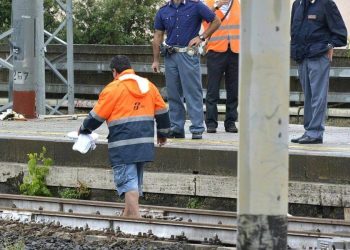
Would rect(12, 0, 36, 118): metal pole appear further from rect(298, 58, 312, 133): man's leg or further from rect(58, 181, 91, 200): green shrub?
rect(298, 58, 312, 133): man's leg

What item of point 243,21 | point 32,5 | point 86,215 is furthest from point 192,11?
point 243,21

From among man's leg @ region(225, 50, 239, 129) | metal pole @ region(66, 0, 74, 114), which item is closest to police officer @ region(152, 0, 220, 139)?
man's leg @ region(225, 50, 239, 129)

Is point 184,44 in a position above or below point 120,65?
above

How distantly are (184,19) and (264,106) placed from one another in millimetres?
7089

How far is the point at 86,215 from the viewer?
1045cm

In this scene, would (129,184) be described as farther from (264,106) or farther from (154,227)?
(264,106)

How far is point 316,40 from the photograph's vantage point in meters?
11.9

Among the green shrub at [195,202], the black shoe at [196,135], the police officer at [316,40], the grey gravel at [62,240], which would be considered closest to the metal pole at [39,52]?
the black shoe at [196,135]

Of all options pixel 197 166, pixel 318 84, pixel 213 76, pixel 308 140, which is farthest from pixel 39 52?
pixel 318 84

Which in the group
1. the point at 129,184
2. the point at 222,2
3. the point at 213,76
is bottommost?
the point at 129,184

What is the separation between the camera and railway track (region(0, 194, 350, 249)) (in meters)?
9.38

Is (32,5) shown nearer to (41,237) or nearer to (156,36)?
(156,36)

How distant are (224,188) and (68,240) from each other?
8.60 feet

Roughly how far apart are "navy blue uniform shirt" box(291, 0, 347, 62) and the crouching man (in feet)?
7.51
